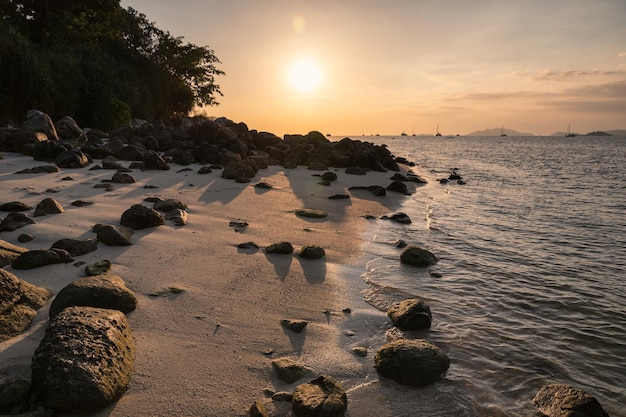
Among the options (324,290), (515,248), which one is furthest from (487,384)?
(515,248)

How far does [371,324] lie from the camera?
4926mm

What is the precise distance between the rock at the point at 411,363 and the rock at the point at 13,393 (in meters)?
3.06

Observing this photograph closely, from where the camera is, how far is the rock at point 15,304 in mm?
3678

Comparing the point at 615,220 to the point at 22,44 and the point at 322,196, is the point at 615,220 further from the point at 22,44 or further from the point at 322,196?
the point at 22,44

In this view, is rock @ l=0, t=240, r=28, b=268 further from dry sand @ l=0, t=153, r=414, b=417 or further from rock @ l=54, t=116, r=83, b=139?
rock @ l=54, t=116, r=83, b=139

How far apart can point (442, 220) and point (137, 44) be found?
4045cm

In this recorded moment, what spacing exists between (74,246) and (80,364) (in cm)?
336

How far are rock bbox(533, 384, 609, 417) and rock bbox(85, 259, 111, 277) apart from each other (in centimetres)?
530

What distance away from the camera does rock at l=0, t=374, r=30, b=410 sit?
2.80 meters

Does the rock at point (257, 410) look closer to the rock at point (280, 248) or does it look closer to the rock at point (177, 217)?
the rock at point (280, 248)

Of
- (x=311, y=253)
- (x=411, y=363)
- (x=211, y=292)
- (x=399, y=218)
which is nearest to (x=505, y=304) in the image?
(x=411, y=363)

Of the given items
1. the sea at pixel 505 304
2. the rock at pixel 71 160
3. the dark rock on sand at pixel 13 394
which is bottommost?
the sea at pixel 505 304

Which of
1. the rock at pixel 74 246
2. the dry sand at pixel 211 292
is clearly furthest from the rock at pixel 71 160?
the rock at pixel 74 246

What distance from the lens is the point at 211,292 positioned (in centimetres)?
516
